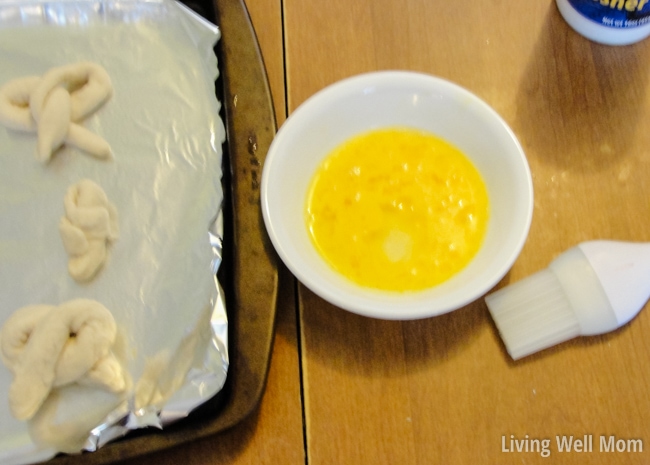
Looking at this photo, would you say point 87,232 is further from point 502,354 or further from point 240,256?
point 502,354

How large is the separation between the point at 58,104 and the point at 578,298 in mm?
601

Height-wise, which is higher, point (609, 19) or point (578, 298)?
point (609, 19)

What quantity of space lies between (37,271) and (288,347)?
0.29m

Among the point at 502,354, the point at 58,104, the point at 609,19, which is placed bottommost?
the point at 502,354

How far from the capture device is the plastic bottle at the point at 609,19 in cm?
55

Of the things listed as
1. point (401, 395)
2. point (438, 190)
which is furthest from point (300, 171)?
point (401, 395)

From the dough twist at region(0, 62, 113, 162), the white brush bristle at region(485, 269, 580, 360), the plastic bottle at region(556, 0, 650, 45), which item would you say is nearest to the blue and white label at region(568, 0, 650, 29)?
the plastic bottle at region(556, 0, 650, 45)

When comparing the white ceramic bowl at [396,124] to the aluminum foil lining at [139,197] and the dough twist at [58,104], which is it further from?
the dough twist at [58,104]

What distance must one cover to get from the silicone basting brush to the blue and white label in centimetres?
26

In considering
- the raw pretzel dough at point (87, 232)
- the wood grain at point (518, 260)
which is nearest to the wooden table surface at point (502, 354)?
the wood grain at point (518, 260)

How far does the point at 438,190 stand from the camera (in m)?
0.54

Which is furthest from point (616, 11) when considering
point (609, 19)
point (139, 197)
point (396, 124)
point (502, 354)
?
point (139, 197)

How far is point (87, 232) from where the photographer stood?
0.54m

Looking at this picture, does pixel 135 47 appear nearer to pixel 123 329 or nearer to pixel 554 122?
pixel 123 329
